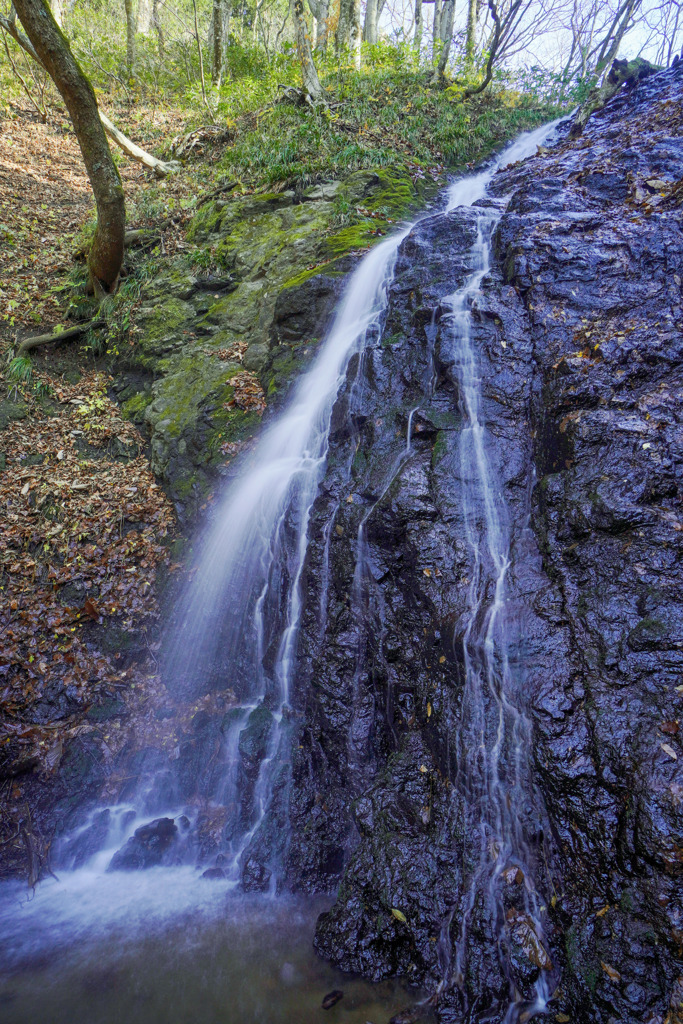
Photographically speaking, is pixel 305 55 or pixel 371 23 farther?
pixel 371 23

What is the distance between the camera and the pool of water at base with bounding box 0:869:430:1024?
10.5ft

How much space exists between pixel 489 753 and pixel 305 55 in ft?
49.2

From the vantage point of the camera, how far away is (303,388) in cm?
675

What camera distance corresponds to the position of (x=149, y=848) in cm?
454

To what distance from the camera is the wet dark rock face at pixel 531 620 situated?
2.91 metres

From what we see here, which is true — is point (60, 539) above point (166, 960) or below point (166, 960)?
above

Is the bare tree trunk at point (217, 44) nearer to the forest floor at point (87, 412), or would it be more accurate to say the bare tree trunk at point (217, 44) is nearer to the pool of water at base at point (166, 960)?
the forest floor at point (87, 412)

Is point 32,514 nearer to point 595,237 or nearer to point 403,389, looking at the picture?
point 403,389

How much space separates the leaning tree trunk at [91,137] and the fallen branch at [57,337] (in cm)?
89

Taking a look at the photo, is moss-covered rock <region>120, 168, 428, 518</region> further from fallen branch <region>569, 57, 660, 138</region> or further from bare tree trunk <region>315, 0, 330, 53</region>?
bare tree trunk <region>315, 0, 330, 53</region>

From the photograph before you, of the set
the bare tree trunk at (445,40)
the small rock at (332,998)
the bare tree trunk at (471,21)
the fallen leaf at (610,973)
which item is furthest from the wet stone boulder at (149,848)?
the bare tree trunk at (471,21)

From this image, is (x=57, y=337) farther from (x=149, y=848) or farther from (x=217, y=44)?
(x=217, y=44)

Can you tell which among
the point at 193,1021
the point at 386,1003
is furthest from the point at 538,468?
the point at 193,1021

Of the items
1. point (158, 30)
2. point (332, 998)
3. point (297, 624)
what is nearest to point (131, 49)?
point (158, 30)
